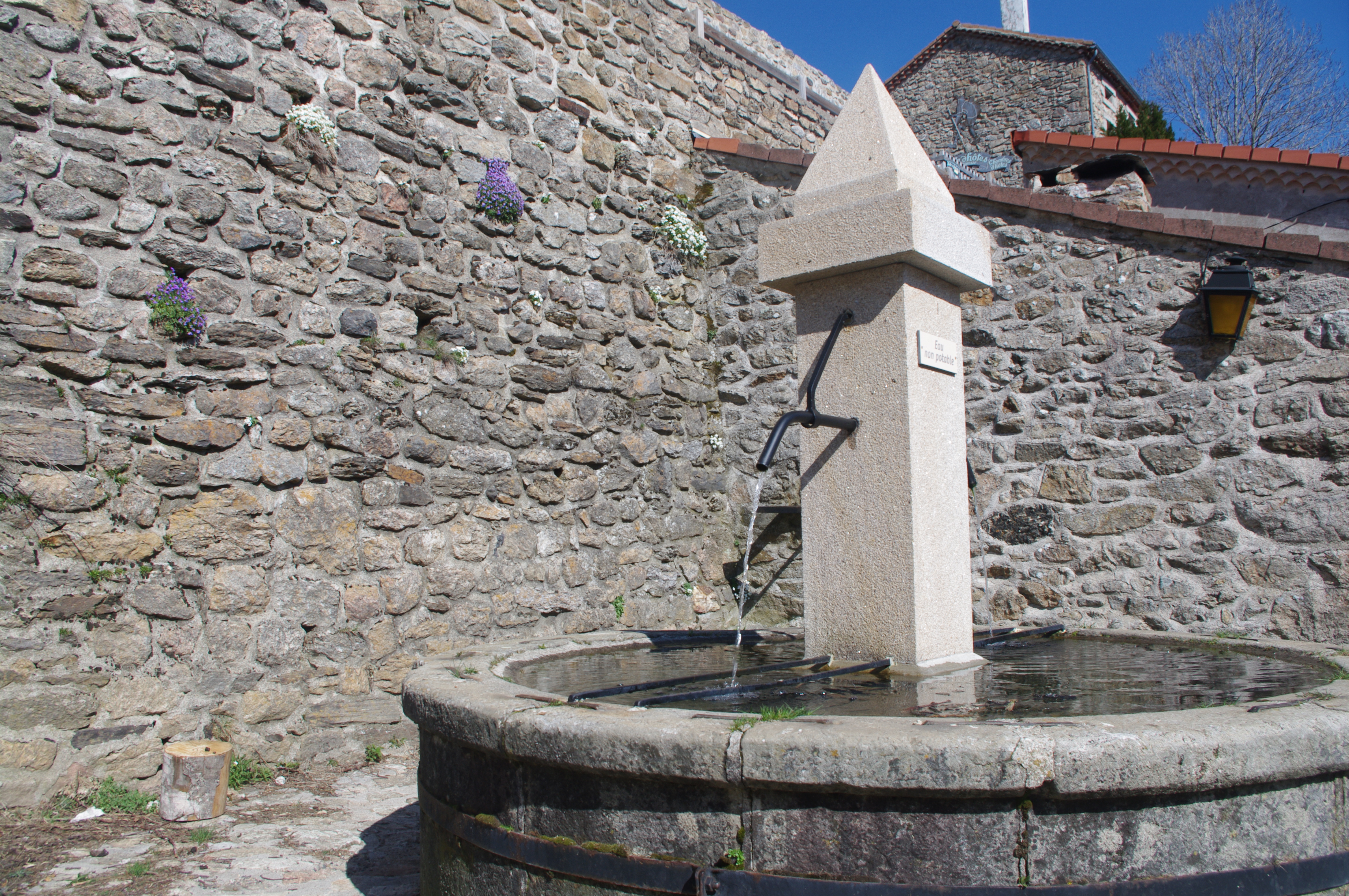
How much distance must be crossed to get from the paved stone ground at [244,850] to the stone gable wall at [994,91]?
Answer: 1455cm

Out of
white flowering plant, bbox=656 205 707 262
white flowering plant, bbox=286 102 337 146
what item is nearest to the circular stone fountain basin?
white flowering plant, bbox=286 102 337 146

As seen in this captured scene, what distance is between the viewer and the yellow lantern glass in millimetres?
4629

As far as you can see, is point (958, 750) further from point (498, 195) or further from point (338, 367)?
point (498, 195)

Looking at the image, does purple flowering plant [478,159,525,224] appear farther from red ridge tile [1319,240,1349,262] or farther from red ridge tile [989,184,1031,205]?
red ridge tile [1319,240,1349,262]

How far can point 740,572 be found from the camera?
629 cm

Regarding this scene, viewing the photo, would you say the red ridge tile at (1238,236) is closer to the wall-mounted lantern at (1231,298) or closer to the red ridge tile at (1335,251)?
the wall-mounted lantern at (1231,298)

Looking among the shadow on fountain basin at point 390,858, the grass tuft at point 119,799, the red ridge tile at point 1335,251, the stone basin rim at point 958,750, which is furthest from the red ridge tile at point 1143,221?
the grass tuft at point 119,799

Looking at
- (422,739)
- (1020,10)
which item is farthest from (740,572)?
(1020,10)

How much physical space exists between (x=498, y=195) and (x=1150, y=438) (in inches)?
156

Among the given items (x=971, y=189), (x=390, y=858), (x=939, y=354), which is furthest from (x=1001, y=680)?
(x=971, y=189)

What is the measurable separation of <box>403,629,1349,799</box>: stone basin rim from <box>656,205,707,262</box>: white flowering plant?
482cm

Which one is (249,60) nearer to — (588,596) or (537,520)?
(537,520)

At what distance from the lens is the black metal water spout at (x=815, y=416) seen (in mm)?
2611

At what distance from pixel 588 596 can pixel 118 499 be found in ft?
8.53
